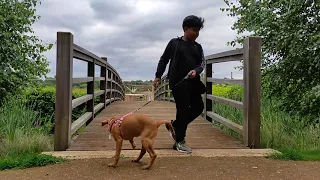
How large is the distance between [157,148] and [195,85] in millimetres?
912

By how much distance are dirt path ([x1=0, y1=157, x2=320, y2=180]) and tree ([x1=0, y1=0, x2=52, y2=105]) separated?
87.9 inches

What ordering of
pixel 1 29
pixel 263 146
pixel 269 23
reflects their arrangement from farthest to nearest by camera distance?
1. pixel 269 23
2. pixel 1 29
3. pixel 263 146

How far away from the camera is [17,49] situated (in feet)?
17.8

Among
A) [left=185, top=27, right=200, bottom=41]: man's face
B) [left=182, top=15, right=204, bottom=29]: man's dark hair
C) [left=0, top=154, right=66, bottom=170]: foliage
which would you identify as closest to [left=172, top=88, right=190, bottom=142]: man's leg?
[left=185, top=27, right=200, bottom=41]: man's face

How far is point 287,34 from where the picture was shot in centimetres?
511

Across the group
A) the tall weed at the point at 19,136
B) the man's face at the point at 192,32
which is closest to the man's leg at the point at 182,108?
the man's face at the point at 192,32

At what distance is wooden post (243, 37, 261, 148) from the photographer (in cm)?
455

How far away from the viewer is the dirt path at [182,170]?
A: 3234 mm

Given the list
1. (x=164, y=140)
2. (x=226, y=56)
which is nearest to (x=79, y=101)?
(x=164, y=140)

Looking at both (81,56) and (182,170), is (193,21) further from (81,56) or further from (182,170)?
(81,56)

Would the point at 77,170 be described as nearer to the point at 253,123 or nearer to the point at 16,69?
the point at 253,123

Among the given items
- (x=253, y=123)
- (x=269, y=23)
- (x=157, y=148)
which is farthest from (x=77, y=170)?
(x=269, y=23)

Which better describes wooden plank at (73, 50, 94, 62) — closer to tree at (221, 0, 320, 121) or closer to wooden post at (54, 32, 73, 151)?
wooden post at (54, 32, 73, 151)

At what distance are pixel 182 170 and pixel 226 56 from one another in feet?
9.17
